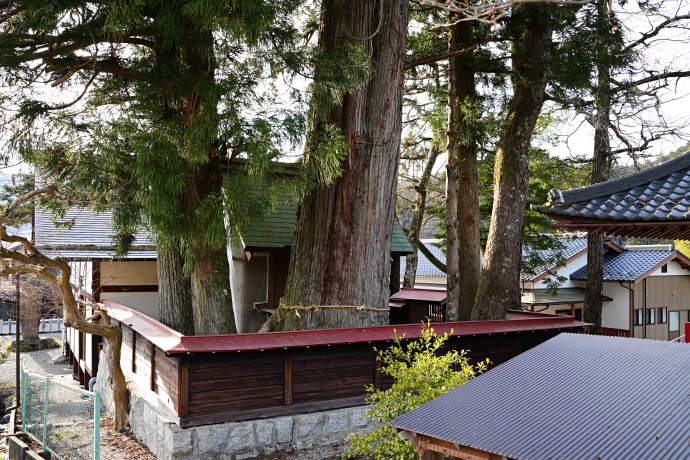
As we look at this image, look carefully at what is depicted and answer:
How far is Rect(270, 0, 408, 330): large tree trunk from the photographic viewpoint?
788 centimetres

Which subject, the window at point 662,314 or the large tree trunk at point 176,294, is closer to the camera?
the large tree trunk at point 176,294

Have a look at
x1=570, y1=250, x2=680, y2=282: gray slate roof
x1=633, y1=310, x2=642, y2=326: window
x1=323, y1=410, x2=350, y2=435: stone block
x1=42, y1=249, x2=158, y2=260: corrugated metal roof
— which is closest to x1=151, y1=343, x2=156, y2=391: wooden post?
x1=323, y1=410, x2=350, y2=435: stone block

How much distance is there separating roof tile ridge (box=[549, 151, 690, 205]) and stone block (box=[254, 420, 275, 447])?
179 inches

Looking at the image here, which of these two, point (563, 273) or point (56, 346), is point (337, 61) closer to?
point (563, 273)

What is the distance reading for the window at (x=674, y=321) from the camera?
23.2 m

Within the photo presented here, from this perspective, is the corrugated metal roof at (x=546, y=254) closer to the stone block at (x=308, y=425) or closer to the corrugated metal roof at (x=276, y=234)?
the corrugated metal roof at (x=276, y=234)

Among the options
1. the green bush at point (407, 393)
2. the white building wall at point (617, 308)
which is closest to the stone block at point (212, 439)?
the green bush at point (407, 393)

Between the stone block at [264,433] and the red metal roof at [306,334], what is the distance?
1.01 m

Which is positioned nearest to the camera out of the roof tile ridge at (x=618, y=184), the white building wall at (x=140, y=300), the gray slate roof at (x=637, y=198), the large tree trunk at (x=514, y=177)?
the gray slate roof at (x=637, y=198)

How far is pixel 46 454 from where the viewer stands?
784cm

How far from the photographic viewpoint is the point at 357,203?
7.89 meters

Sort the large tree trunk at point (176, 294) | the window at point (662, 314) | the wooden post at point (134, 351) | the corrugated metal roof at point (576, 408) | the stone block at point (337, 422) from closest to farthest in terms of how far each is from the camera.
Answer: the corrugated metal roof at point (576, 408) → the stone block at point (337, 422) → the wooden post at point (134, 351) → the large tree trunk at point (176, 294) → the window at point (662, 314)

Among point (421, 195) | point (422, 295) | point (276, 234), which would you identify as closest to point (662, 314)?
point (421, 195)

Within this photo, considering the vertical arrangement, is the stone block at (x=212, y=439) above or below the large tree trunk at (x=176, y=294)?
below
